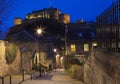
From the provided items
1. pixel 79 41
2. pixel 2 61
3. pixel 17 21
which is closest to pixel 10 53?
pixel 2 61

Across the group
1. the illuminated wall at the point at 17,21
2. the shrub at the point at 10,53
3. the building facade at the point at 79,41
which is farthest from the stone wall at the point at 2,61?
the illuminated wall at the point at 17,21

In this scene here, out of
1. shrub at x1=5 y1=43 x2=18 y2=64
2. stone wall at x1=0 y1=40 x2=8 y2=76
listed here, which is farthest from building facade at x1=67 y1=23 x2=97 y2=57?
stone wall at x1=0 y1=40 x2=8 y2=76

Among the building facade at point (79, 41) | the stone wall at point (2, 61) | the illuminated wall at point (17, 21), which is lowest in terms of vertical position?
the stone wall at point (2, 61)

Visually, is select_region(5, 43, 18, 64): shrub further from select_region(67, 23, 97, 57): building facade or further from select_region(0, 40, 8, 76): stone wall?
select_region(67, 23, 97, 57): building facade

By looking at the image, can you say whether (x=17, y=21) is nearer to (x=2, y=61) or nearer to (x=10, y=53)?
(x=10, y=53)

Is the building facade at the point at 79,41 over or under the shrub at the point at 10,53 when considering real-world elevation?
over

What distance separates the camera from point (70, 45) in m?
60.3

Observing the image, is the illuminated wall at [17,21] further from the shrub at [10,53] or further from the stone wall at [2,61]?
the stone wall at [2,61]

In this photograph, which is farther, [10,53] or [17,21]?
[17,21]

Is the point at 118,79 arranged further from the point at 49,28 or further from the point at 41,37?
the point at 49,28

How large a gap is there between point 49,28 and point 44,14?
74.8ft

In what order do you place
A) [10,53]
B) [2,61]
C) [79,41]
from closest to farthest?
[2,61]
[10,53]
[79,41]

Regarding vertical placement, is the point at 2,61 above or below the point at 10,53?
below

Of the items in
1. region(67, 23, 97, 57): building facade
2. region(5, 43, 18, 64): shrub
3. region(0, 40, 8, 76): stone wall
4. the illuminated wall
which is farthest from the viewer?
the illuminated wall
